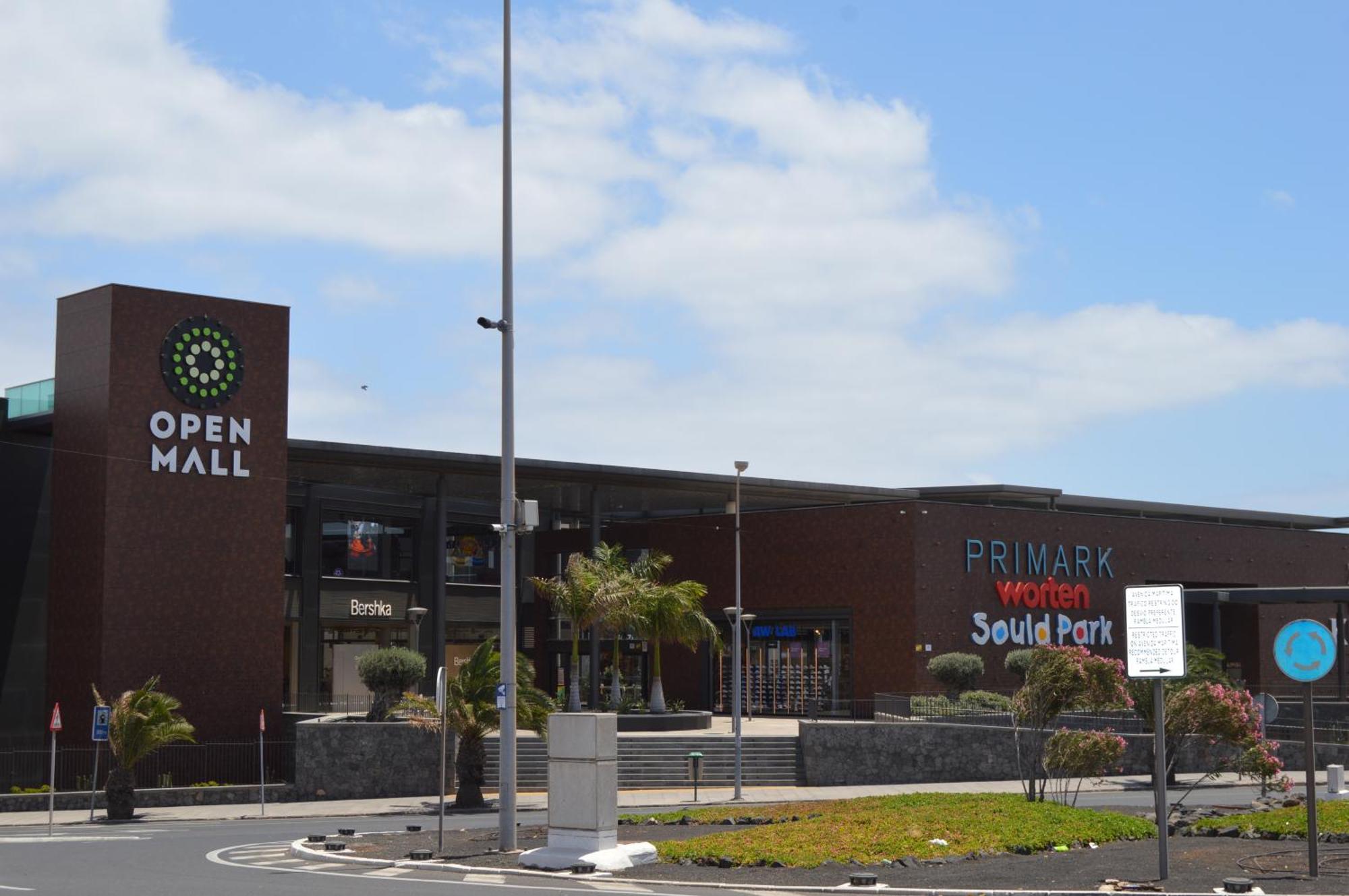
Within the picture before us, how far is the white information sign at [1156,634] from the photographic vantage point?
16.7m

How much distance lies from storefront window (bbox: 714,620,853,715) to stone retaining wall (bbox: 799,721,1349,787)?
10641 millimetres

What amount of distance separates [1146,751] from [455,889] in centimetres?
3144

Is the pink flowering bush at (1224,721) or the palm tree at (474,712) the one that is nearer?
the pink flowering bush at (1224,721)

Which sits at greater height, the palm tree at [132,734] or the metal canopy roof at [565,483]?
the metal canopy roof at [565,483]

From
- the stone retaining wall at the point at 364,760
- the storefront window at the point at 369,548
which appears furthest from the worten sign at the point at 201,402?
the storefront window at the point at 369,548

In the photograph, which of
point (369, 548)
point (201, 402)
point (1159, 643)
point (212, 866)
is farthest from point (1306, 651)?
point (369, 548)

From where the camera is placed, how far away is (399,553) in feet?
188

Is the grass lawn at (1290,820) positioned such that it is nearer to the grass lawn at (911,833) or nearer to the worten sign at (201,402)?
the grass lawn at (911,833)

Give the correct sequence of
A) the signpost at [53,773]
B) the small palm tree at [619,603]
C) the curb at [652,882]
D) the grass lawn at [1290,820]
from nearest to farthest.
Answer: the curb at [652,882] → the grass lawn at [1290,820] → the signpost at [53,773] → the small palm tree at [619,603]

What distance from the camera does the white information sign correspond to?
16.7 m

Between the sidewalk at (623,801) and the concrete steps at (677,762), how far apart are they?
0.74m

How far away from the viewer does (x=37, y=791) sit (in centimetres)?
3775

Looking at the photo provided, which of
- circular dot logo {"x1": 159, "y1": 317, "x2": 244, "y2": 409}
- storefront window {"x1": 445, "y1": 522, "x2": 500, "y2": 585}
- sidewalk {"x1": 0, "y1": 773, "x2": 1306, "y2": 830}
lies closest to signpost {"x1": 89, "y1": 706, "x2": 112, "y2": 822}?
sidewalk {"x1": 0, "y1": 773, "x2": 1306, "y2": 830}

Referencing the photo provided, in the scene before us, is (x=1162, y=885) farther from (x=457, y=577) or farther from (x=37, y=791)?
(x=457, y=577)
